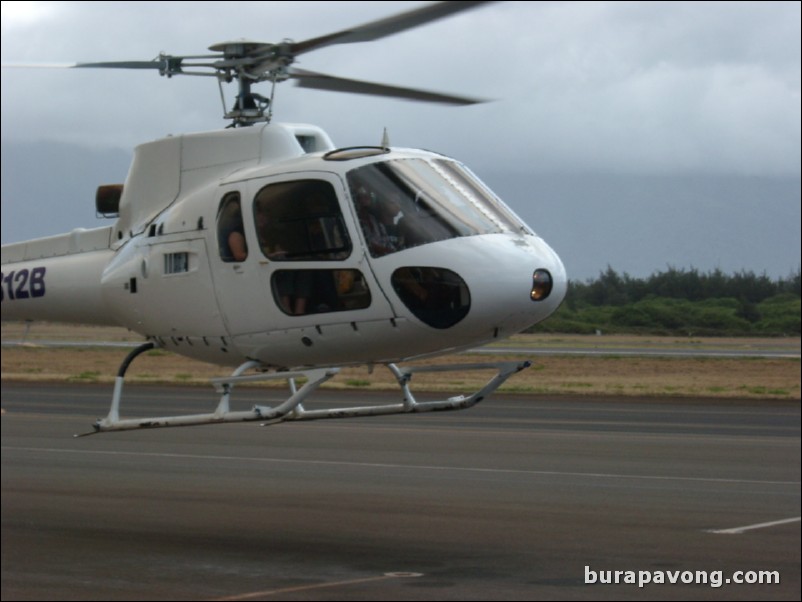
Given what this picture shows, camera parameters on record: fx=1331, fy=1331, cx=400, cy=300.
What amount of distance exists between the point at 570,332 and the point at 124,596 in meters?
44.0

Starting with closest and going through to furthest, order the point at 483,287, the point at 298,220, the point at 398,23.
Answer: the point at 398,23
the point at 483,287
the point at 298,220

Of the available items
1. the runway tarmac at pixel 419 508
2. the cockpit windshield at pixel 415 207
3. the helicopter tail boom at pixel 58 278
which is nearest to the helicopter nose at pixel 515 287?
the cockpit windshield at pixel 415 207

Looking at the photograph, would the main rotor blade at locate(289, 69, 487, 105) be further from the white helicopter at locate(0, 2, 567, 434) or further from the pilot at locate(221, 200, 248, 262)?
the pilot at locate(221, 200, 248, 262)

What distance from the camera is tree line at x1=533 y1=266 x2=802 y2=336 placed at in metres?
12.4

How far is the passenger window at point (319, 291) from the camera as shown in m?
11.6

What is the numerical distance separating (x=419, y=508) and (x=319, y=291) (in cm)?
5298

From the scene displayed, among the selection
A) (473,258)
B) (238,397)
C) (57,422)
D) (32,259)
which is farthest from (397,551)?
(473,258)

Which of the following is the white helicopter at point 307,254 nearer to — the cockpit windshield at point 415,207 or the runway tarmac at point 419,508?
the cockpit windshield at point 415,207

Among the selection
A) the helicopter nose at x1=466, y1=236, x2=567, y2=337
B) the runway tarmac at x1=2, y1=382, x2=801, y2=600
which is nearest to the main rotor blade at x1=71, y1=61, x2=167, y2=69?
the helicopter nose at x1=466, y1=236, x2=567, y2=337

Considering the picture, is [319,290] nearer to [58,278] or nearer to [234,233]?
[234,233]

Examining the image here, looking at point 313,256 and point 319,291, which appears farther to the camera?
point 319,291

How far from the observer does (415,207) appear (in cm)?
1147

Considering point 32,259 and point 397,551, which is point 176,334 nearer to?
point 32,259

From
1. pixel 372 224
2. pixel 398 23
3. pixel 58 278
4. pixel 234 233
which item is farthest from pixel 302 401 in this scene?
pixel 58 278
